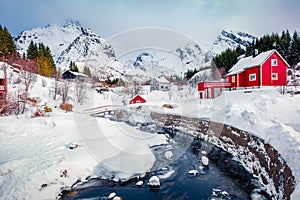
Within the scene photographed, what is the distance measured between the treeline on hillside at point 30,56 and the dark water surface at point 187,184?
2733 cm

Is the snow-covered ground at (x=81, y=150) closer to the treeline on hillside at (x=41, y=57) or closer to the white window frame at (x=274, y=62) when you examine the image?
the white window frame at (x=274, y=62)

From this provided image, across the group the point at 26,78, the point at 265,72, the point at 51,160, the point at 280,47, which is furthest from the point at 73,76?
the point at 280,47

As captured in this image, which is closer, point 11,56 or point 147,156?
point 147,156

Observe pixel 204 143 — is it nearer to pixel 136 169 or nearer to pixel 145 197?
pixel 136 169

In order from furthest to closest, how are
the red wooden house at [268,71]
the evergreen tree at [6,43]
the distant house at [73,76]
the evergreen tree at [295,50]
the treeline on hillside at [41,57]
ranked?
the distant house at [73,76] → the treeline on hillside at [41,57] → the evergreen tree at [6,43] → the evergreen tree at [295,50] → the red wooden house at [268,71]

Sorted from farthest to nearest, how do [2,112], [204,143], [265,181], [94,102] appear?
[94,102]
[2,112]
[204,143]
[265,181]

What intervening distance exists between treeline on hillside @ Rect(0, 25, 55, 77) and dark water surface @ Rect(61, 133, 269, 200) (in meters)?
27.3

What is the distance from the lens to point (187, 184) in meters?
6.23

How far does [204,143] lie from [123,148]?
5607 millimetres

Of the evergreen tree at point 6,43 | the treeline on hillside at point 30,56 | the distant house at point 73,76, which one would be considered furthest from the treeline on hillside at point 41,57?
the distant house at point 73,76

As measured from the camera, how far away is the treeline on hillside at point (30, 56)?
29.2 meters

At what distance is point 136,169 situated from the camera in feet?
22.8

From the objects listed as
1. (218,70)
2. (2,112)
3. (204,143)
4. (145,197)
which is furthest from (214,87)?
(2,112)

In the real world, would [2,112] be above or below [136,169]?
above
